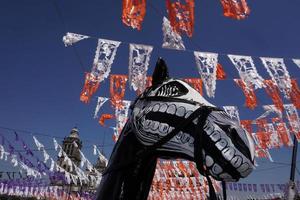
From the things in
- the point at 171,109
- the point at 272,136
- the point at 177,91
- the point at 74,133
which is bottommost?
the point at 171,109

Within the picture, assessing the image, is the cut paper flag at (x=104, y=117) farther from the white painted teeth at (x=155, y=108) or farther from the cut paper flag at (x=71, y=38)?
the white painted teeth at (x=155, y=108)

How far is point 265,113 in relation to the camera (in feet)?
49.5

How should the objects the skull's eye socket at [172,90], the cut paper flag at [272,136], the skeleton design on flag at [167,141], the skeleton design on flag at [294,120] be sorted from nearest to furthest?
the skeleton design on flag at [167,141], the skull's eye socket at [172,90], the skeleton design on flag at [294,120], the cut paper flag at [272,136]

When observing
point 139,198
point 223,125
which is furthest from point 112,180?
point 223,125

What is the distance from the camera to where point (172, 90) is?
2.20m

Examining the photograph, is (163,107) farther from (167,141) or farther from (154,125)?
(167,141)

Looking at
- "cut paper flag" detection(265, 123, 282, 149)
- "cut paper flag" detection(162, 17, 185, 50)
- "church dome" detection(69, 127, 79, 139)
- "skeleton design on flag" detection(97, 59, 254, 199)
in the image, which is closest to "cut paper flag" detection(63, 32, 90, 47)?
"cut paper flag" detection(162, 17, 185, 50)

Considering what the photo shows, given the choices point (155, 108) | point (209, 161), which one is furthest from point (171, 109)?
point (209, 161)

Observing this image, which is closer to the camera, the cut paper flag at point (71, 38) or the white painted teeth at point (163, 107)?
the white painted teeth at point (163, 107)

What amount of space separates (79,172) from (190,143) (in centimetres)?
2113

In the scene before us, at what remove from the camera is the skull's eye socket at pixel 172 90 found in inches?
85.2

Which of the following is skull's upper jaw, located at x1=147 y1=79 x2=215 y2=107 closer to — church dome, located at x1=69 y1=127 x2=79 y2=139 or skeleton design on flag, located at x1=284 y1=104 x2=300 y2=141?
skeleton design on flag, located at x1=284 y1=104 x2=300 y2=141

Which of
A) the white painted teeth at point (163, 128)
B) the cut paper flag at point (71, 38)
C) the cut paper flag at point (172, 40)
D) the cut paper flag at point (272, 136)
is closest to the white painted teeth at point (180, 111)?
the white painted teeth at point (163, 128)

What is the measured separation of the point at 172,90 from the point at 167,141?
41 cm
